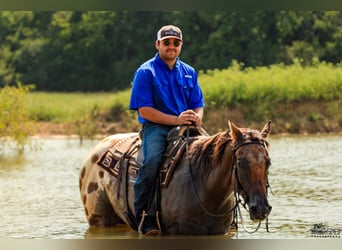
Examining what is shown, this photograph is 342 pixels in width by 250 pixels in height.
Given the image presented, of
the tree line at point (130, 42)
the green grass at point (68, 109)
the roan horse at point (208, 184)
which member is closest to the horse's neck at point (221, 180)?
the roan horse at point (208, 184)

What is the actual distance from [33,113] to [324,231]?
24480mm

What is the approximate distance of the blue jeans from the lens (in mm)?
8719

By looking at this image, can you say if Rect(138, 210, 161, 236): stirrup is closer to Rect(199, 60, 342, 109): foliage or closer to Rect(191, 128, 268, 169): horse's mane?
Rect(191, 128, 268, 169): horse's mane

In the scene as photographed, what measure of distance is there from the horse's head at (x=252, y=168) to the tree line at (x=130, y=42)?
97.0ft

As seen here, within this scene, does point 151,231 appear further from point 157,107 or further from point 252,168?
point 252,168

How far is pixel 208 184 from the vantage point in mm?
8359

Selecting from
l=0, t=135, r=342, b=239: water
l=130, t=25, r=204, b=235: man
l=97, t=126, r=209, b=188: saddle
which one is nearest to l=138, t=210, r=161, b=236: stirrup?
l=130, t=25, r=204, b=235: man

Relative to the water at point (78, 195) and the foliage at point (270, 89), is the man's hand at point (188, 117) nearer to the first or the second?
the water at point (78, 195)

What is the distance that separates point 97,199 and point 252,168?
261 centimetres

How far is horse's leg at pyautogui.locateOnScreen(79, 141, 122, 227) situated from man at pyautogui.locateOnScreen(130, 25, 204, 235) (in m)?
1.06

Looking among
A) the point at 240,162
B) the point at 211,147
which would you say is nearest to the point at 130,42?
the point at 211,147

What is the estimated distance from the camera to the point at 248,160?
7.72m

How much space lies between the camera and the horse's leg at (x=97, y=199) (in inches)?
389

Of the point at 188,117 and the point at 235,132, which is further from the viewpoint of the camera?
the point at 188,117
